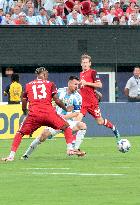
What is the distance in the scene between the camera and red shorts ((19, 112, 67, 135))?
18.6 meters

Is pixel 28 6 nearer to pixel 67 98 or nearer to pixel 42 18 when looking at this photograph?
pixel 42 18

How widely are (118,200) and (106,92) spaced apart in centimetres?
2495

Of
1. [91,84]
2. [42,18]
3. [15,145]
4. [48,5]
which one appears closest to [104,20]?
[48,5]

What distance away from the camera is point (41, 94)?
18656mm

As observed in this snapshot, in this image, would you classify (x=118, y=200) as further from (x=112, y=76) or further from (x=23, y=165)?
(x=112, y=76)

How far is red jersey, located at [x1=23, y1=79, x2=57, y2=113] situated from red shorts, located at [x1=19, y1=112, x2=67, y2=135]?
0.10 meters

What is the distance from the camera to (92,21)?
34250 millimetres

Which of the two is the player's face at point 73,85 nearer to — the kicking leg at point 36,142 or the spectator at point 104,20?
the kicking leg at point 36,142

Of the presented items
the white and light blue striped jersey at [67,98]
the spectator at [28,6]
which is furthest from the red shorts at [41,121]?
the spectator at [28,6]

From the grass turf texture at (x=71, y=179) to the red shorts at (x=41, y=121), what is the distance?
62cm

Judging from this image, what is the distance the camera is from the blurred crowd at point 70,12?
32500 millimetres

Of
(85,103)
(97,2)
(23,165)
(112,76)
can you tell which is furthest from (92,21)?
(23,165)

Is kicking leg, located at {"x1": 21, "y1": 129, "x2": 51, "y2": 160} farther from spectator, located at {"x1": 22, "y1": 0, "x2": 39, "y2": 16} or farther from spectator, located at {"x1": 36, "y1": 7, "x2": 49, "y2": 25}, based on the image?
spectator, located at {"x1": 36, "y1": 7, "x2": 49, "y2": 25}

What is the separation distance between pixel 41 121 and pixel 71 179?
12.6 ft
